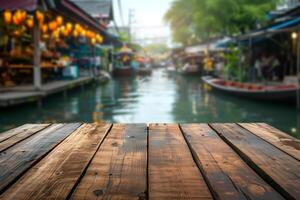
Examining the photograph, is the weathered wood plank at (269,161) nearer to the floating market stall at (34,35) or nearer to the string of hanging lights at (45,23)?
the floating market stall at (34,35)

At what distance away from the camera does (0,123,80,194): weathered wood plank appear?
1636mm

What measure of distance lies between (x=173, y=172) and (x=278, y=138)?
3.62 feet

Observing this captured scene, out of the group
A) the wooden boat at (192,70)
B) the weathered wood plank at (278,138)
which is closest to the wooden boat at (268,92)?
the weathered wood plank at (278,138)

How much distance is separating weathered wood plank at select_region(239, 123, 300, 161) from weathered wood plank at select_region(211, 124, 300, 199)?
0.16ft

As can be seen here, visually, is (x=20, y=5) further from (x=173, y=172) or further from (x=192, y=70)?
(x=192, y=70)

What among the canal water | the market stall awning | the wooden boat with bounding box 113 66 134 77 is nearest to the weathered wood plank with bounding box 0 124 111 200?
the canal water

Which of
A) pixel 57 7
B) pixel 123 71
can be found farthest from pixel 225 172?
pixel 123 71

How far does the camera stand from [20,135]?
2.61m

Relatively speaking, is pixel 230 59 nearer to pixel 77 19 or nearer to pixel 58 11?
pixel 77 19

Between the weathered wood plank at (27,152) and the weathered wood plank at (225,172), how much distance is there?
866 millimetres

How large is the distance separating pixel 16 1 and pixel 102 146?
9.21 meters

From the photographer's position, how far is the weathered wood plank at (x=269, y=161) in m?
1.47

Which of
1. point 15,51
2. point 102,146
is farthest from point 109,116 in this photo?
point 102,146

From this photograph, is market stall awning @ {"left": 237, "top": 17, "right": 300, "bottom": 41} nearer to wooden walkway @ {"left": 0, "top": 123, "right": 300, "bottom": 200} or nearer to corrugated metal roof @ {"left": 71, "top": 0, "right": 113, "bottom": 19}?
wooden walkway @ {"left": 0, "top": 123, "right": 300, "bottom": 200}
